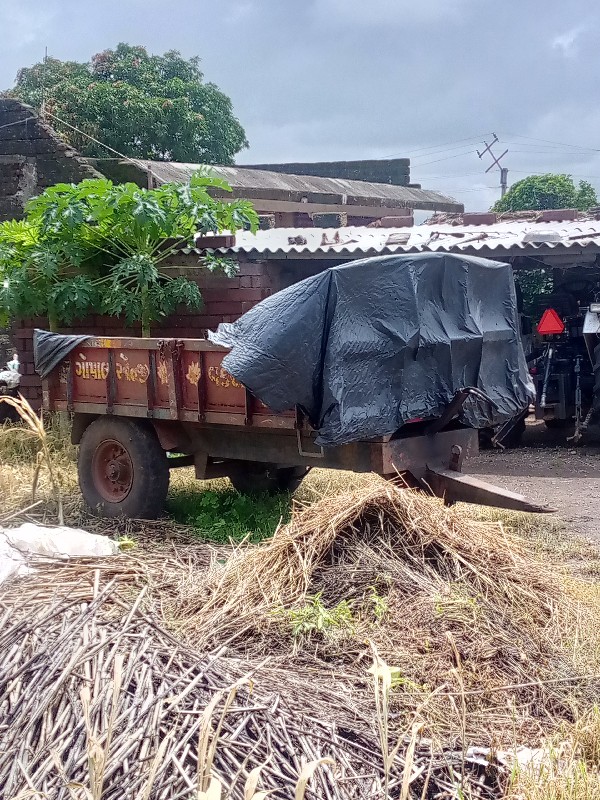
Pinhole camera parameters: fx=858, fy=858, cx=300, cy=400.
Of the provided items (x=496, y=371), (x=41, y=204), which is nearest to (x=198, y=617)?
(x=496, y=371)

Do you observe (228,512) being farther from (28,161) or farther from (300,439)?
(28,161)

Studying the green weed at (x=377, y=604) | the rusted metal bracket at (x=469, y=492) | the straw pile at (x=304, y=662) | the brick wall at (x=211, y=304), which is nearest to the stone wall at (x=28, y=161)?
the brick wall at (x=211, y=304)

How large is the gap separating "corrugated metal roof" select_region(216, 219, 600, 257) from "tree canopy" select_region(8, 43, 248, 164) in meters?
11.1

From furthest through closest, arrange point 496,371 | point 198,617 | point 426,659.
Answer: point 496,371
point 198,617
point 426,659

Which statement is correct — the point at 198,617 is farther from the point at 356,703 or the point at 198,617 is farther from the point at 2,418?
the point at 2,418

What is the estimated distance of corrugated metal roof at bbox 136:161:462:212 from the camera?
47.3 ft

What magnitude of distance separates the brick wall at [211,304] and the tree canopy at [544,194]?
1504 cm

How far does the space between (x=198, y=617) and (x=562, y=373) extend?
321 inches

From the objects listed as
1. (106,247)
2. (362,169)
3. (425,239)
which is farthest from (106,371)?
(362,169)

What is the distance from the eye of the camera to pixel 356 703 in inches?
130

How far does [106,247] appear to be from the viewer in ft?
32.2

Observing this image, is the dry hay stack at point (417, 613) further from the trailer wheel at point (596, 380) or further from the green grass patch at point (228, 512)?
the trailer wheel at point (596, 380)

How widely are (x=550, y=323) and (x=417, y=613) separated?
8.16 m

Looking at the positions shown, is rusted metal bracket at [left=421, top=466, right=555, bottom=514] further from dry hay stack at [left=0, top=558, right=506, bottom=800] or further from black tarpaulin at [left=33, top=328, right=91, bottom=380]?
black tarpaulin at [left=33, top=328, right=91, bottom=380]
